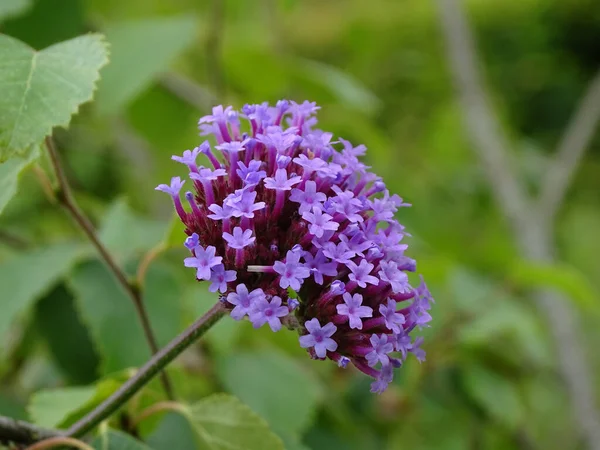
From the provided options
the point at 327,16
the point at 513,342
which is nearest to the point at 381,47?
the point at 327,16

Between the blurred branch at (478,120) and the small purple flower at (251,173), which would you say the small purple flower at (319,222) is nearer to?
the small purple flower at (251,173)

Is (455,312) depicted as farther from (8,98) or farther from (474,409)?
(8,98)

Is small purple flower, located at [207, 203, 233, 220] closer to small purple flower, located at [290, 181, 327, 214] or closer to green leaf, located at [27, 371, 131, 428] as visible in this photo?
small purple flower, located at [290, 181, 327, 214]

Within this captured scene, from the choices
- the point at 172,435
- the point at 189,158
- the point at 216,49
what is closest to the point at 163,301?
the point at 172,435

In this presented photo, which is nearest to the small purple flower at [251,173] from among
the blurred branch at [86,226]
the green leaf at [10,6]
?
the blurred branch at [86,226]

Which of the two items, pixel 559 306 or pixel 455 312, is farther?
pixel 559 306
